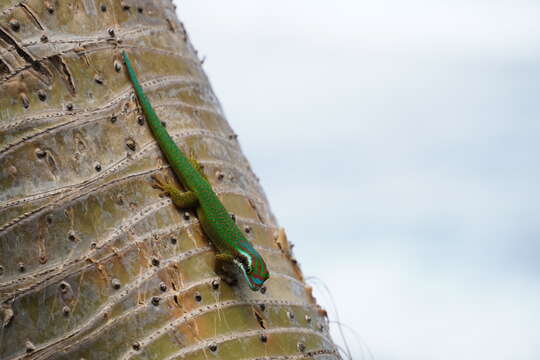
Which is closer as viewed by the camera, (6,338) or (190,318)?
(6,338)

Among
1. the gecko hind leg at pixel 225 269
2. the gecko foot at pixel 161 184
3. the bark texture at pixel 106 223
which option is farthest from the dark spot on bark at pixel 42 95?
the gecko hind leg at pixel 225 269

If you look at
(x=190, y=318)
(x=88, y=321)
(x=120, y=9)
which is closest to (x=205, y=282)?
(x=190, y=318)

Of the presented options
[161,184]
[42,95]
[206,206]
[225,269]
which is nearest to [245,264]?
[225,269]

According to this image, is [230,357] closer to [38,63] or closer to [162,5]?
[38,63]

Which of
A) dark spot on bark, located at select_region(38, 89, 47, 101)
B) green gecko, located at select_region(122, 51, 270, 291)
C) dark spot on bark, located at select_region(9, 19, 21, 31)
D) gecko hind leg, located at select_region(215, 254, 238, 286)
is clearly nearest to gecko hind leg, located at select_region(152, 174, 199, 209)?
green gecko, located at select_region(122, 51, 270, 291)

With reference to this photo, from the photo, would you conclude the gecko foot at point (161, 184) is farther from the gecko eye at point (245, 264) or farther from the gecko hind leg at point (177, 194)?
the gecko eye at point (245, 264)

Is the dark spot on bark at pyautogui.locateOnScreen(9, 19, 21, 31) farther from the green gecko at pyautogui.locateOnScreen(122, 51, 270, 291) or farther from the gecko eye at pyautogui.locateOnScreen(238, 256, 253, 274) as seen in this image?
the gecko eye at pyautogui.locateOnScreen(238, 256, 253, 274)

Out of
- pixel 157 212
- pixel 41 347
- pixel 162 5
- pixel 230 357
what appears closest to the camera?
pixel 41 347

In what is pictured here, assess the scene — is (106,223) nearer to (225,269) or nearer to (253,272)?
(225,269)
